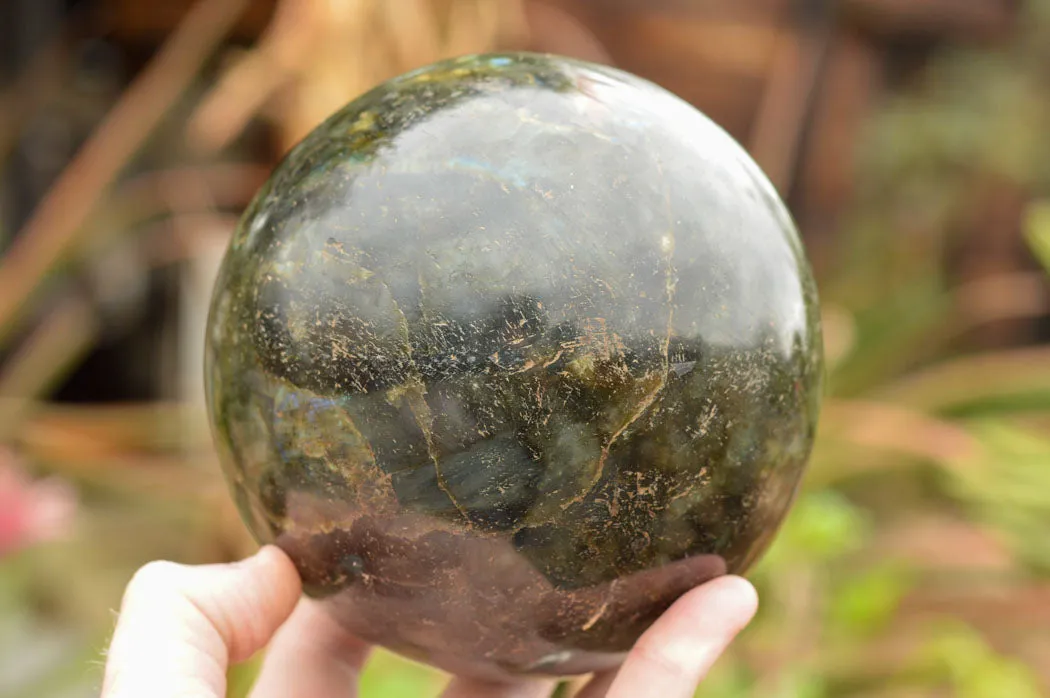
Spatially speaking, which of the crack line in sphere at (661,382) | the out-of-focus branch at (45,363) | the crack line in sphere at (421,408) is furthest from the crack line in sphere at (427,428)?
the out-of-focus branch at (45,363)

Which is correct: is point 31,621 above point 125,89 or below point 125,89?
below

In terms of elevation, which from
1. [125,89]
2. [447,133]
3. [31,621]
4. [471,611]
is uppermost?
[447,133]

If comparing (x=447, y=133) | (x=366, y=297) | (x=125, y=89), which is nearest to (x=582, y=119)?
(x=447, y=133)

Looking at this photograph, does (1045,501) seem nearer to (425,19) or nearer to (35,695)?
(425,19)

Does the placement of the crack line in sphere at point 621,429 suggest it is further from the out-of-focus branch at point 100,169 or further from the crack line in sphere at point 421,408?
the out-of-focus branch at point 100,169

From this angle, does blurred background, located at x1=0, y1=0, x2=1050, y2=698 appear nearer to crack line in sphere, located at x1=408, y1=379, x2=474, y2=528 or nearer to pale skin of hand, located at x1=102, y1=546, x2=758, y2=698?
pale skin of hand, located at x1=102, y1=546, x2=758, y2=698

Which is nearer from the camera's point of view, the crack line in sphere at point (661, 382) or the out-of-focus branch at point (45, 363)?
the crack line in sphere at point (661, 382)

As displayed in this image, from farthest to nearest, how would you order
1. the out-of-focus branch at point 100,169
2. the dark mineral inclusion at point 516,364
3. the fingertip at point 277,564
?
1. the out-of-focus branch at point 100,169
2. the fingertip at point 277,564
3. the dark mineral inclusion at point 516,364

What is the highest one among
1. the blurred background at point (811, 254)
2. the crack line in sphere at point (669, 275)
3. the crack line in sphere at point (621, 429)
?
the crack line in sphere at point (669, 275)

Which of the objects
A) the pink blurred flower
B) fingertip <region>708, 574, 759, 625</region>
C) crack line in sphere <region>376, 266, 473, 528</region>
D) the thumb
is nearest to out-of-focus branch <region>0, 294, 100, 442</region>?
the pink blurred flower
